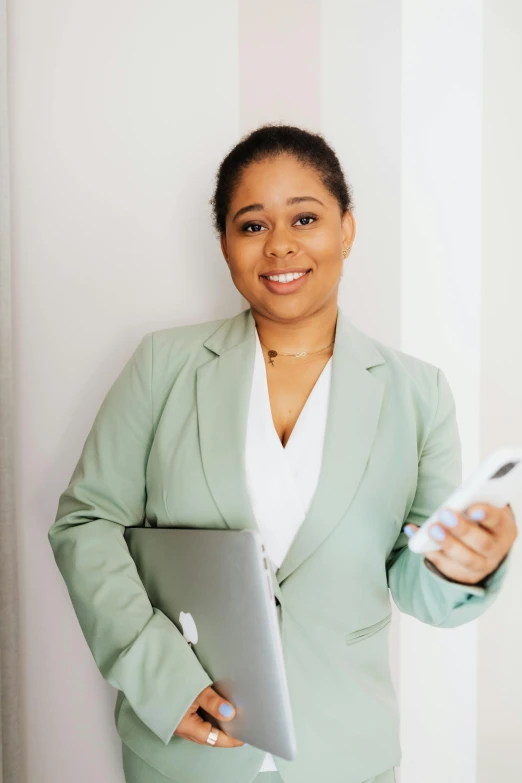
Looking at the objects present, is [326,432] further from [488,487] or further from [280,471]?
[488,487]

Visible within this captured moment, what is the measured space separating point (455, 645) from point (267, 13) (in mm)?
1702

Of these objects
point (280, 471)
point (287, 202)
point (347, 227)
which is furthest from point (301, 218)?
point (280, 471)

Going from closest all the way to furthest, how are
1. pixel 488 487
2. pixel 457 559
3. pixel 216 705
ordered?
pixel 488 487 → pixel 457 559 → pixel 216 705

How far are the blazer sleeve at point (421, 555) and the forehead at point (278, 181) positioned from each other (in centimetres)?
45

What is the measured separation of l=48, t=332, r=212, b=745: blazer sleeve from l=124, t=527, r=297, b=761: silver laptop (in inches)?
1.6

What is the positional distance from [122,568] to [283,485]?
32cm

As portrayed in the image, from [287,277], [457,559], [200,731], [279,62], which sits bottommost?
[200,731]

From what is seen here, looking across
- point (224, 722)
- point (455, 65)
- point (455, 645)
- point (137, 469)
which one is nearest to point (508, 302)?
point (455, 65)

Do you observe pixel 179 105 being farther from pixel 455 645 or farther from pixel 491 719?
pixel 491 719

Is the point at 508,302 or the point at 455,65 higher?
the point at 455,65

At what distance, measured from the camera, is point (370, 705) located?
4.18 feet

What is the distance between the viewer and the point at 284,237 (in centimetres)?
131

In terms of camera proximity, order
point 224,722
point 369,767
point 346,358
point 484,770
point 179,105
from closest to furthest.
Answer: point 224,722, point 369,767, point 346,358, point 179,105, point 484,770

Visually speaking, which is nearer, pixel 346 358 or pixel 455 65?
pixel 346 358
